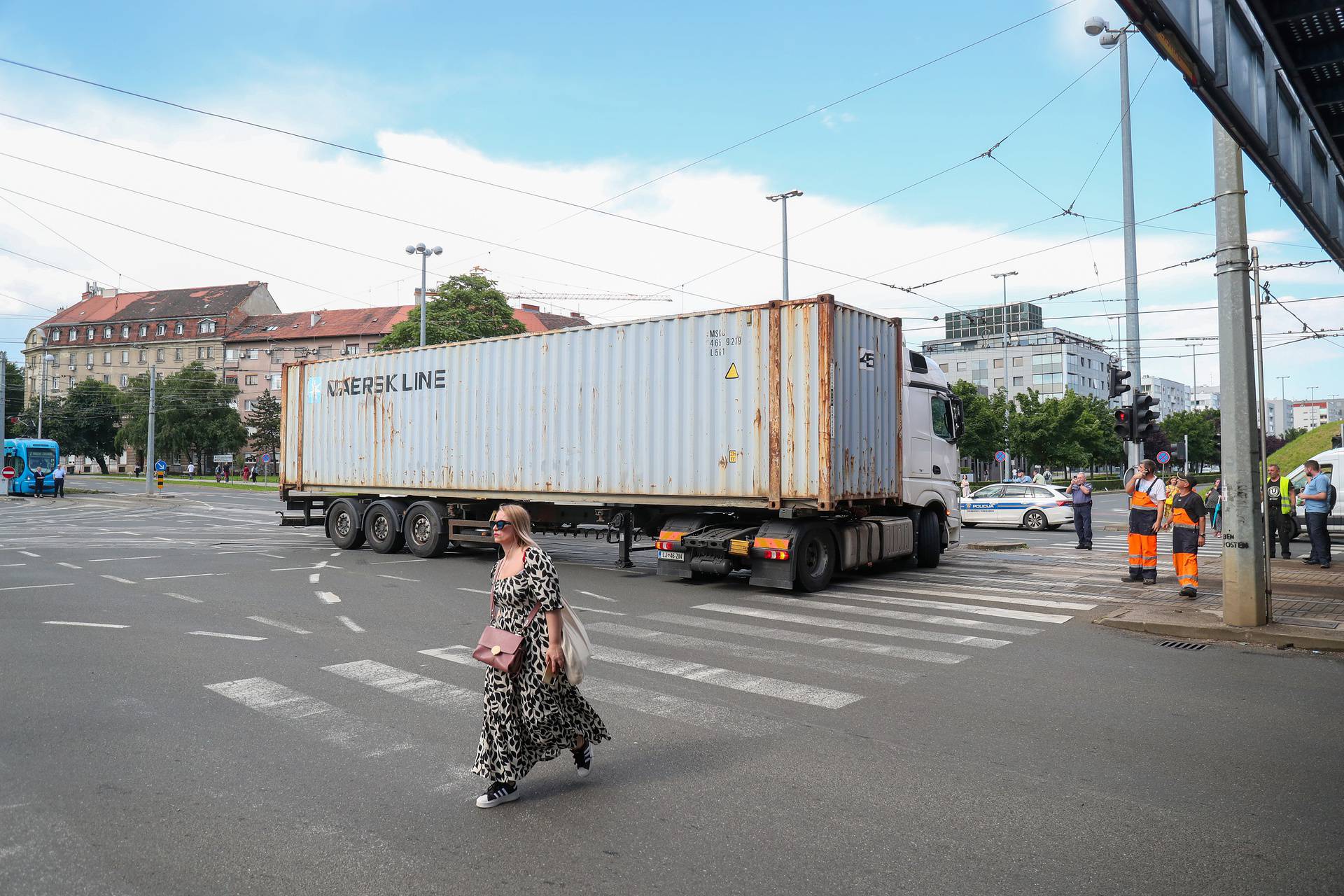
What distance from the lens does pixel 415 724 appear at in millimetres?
5902

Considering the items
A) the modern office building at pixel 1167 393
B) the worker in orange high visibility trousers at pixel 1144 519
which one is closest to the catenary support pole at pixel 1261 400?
the worker in orange high visibility trousers at pixel 1144 519

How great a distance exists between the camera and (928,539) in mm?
15305

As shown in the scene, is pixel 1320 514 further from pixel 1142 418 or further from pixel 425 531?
pixel 425 531

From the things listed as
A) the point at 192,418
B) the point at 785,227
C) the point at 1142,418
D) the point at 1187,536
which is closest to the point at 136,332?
the point at 192,418

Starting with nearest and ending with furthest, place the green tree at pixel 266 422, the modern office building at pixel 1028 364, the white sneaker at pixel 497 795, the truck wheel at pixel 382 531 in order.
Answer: the white sneaker at pixel 497 795
the truck wheel at pixel 382 531
the green tree at pixel 266 422
the modern office building at pixel 1028 364

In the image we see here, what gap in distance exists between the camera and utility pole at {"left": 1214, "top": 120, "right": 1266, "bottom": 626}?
9.29 metres

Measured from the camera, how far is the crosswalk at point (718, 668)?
6.01 m

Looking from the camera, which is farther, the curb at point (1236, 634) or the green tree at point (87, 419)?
the green tree at point (87, 419)

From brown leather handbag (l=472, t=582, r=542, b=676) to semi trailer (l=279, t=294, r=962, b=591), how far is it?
312 inches

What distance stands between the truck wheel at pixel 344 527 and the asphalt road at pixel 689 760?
25.0 feet

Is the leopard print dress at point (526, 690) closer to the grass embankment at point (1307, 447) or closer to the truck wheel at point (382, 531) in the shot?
the truck wheel at point (382, 531)

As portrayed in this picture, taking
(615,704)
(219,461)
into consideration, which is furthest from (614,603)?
(219,461)

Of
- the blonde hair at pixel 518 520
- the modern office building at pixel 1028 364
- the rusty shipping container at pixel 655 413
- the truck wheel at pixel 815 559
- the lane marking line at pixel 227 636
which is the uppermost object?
the modern office building at pixel 1028 364

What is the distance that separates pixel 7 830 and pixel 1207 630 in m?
9.55
